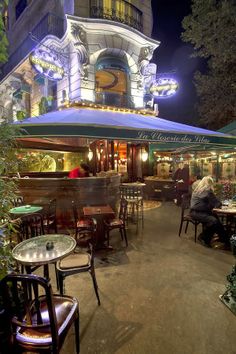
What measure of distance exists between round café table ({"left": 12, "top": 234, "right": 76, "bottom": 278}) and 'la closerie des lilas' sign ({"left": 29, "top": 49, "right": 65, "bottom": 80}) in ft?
26.5

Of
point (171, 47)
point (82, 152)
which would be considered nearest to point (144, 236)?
point (82, 152)

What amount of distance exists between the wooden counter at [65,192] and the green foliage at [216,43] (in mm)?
8201

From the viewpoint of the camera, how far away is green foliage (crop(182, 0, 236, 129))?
9625 mm

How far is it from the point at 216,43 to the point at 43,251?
1168 centimetres

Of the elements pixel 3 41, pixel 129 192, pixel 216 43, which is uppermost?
pixel 216 43

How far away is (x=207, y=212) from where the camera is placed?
5.77 meters

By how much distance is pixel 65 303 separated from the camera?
2.54 meters

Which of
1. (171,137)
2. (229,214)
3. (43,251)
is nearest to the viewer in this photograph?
(43,251)

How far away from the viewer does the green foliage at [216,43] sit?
379 inches

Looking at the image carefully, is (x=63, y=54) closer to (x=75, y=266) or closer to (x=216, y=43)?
(x=216, y=43)

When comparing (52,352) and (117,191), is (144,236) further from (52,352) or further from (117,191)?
(52,352)

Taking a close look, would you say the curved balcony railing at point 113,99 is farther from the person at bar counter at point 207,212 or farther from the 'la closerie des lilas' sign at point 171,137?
the person at bar counter at point 207,212

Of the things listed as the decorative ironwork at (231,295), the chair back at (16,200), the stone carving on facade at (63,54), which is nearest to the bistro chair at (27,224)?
the chair back at (16,200)

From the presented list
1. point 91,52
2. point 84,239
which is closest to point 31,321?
point 84,239
